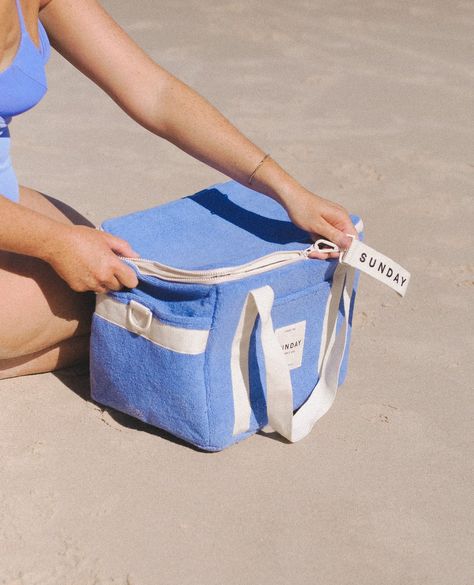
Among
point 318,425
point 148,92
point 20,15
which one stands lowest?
point 318,425

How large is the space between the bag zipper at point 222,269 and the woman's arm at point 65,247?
3 cm

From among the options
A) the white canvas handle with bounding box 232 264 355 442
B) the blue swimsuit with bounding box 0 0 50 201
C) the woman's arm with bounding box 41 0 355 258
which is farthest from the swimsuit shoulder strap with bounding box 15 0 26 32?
the white canvas handle with bounding box 232 264 355 442

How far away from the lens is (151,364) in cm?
183

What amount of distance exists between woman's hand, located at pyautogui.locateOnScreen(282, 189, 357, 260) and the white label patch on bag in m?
0.17

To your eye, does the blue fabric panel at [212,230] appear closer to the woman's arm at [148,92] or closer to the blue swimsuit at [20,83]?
the woman's arm at [148,92]

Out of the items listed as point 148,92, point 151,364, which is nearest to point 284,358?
point 151,364

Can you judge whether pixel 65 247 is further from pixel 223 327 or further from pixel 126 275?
pixel 223 327

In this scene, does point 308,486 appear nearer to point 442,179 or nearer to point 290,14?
point 442,179

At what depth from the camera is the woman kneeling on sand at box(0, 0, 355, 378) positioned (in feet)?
5.94

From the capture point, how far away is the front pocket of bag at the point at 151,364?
1.77 m

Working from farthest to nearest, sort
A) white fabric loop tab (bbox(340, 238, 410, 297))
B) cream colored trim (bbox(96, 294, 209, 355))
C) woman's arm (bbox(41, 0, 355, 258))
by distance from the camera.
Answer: woman's arm (bbox(41, 0, 355, 258)) < white fabric loop tab (bbox(340, 238, 410, 297)) < cream colored trim (bbox(96, 294, 209, 355))

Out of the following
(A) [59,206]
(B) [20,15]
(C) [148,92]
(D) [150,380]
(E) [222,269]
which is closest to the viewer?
(E) [222,269]

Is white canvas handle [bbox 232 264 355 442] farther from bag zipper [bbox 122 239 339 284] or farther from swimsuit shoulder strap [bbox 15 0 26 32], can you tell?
swimsuit shoulder strap [bbox 15 0 26 32]

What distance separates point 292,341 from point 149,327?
10.5 inches
